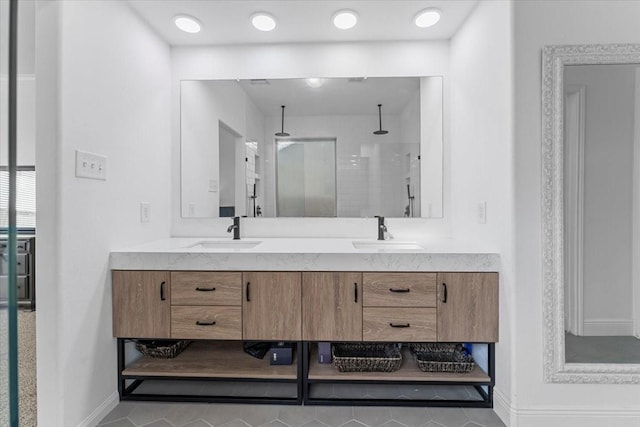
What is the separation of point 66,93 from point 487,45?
6.91 ft

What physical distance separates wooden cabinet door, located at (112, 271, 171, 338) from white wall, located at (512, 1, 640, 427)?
1.76m

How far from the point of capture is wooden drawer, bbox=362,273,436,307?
1.71 meters

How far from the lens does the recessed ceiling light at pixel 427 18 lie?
205cm

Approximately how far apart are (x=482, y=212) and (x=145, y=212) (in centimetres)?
204

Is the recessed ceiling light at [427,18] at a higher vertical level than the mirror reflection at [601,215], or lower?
higher

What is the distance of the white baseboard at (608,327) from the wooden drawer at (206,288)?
1723 mm

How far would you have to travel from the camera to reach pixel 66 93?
1.50 m

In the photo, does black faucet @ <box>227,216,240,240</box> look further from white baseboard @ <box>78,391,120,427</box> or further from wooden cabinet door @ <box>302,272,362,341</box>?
white baseboard @ <box>78,391,120,427</box>

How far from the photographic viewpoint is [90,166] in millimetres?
1640

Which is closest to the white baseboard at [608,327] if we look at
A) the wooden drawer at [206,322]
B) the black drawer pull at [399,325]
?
the black drawer pull at [399,325]

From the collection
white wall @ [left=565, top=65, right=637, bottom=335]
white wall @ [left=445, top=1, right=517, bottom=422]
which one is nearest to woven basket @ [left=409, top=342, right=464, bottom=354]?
white wall @ [left=445, top=1, right=517, bottom=422]

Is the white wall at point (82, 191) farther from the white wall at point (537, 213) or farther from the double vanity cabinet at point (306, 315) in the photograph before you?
the white wall at point (537, 213)

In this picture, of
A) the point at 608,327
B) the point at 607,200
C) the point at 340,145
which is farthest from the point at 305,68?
the point at 608,327

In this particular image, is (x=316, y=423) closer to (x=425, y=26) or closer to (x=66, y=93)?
(x=66, y=93)
